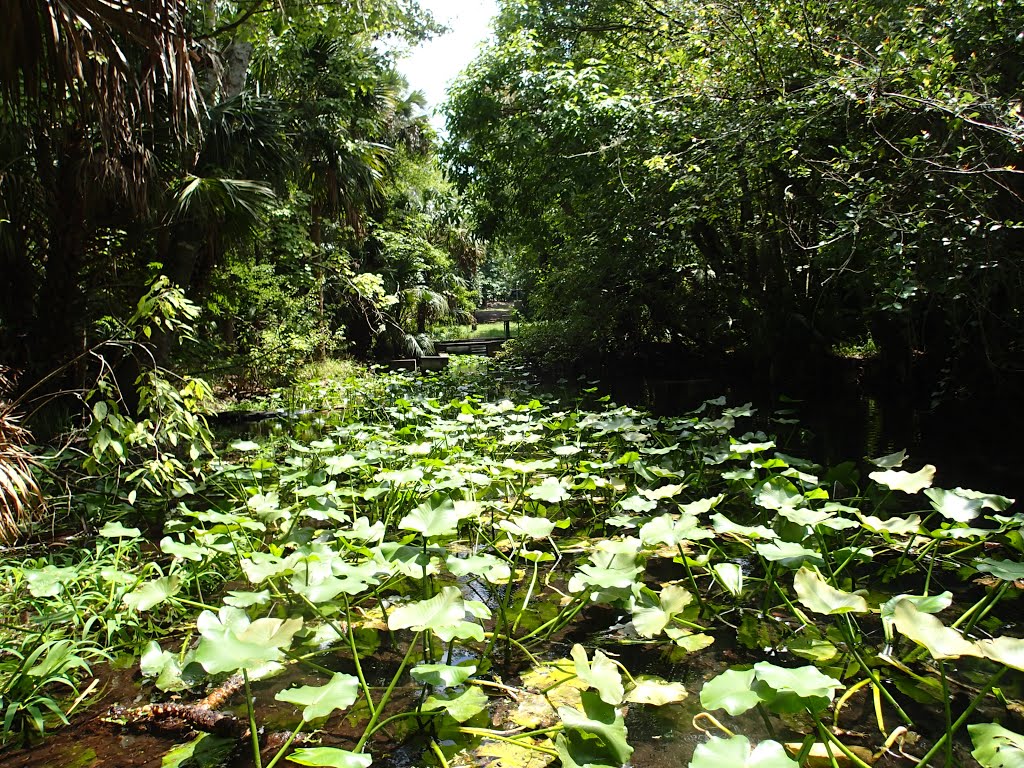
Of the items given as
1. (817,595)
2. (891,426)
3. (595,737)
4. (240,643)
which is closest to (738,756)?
(595,737)

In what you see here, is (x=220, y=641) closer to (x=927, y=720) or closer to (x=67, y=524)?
(x=927, y=720)

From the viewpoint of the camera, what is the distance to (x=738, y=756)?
1.05m

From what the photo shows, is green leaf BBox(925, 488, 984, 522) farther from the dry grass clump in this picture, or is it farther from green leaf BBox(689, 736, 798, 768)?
the dry grass clump

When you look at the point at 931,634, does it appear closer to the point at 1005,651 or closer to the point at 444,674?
the point at 1005,651

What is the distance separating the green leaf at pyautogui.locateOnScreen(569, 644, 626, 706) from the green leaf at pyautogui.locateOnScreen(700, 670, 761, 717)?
0.58ft

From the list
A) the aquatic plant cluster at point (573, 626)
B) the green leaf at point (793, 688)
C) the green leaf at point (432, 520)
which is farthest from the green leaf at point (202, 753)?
the green leaf at point (793, 688)

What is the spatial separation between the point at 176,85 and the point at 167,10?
14.7 inches

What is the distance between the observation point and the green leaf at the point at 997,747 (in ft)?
3.34

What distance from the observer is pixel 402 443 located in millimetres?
4145

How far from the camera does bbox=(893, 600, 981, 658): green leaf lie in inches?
46.3

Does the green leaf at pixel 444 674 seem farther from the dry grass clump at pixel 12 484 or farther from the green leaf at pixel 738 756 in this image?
the dry grass clump at pixel 12 484

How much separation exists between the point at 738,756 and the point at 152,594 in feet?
5.39

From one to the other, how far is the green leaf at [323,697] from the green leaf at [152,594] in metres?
0.74

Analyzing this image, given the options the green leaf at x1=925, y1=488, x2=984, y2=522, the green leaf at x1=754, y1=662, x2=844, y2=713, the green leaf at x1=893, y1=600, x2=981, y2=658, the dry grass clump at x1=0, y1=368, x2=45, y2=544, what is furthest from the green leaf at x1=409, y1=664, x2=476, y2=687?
the dry grass clump at x1=0, y1=368, x2=45, y2=544
